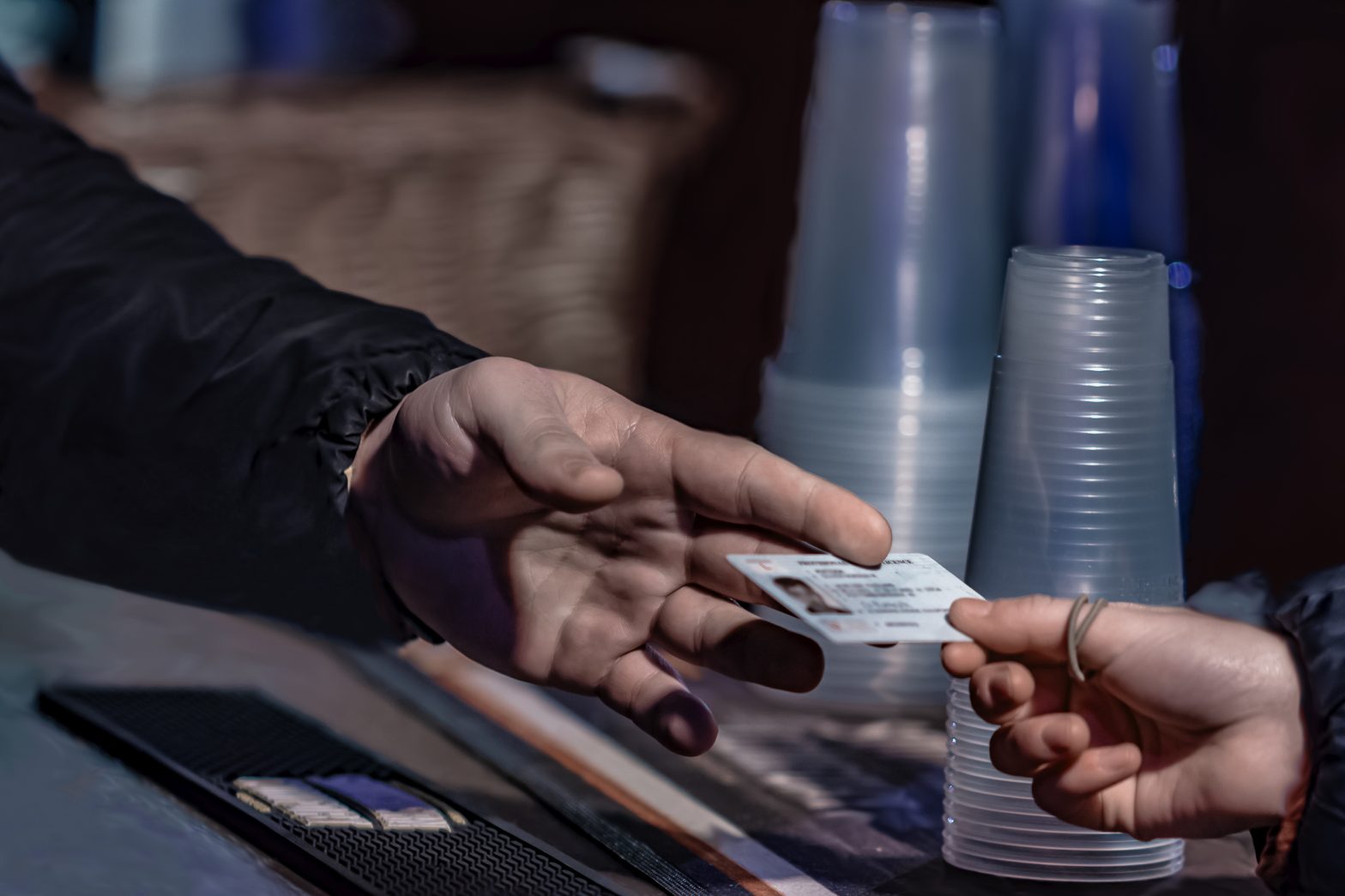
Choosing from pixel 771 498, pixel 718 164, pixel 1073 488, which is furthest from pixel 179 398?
pixel 718 164

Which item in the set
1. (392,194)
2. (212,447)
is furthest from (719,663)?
(392,194)

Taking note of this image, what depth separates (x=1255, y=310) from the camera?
1.30 m

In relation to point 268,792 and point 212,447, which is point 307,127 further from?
point 268,792

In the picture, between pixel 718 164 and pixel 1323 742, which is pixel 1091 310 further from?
pixel 718 164

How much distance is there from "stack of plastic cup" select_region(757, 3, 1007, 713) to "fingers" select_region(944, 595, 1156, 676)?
0.31m

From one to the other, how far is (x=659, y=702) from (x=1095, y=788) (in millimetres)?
216

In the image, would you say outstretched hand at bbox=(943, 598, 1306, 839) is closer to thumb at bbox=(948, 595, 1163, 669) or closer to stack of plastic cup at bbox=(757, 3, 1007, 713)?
thumb at bbox=(948, 595, 1163, 669)

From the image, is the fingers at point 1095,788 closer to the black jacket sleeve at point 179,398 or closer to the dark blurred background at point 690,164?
the dark blurred background at point 690,164

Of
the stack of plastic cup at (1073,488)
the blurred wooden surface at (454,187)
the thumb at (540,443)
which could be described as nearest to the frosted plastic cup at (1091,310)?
the stack of plastic cup at (1073,488)

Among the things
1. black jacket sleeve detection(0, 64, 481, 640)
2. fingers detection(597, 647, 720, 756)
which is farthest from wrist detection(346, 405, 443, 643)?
fingers detection(597, 647, 720, 756)

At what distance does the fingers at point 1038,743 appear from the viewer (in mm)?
634

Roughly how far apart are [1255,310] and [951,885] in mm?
755

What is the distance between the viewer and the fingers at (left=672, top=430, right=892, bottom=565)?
67cm

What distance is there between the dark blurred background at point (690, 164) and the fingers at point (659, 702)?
0.80ft
